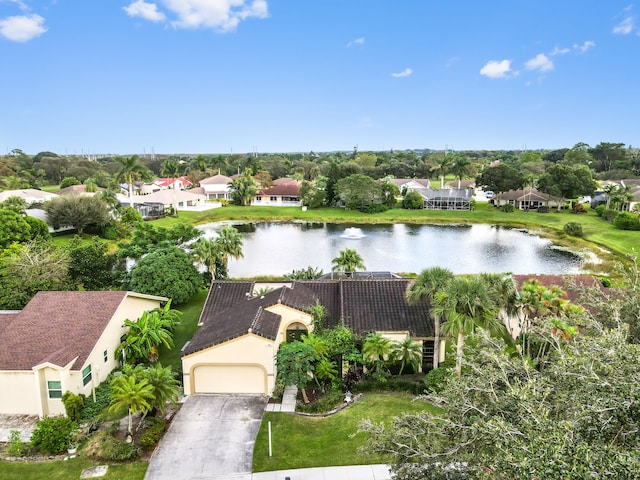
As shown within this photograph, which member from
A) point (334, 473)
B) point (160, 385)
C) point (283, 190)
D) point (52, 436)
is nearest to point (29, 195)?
point (283, 190)

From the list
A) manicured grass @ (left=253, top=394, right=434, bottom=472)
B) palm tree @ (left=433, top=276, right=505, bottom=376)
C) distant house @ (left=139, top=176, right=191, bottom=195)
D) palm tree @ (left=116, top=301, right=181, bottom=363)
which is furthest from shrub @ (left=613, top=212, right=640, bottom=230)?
distant house @ (left=139, top=176, right=191, bottom=195)

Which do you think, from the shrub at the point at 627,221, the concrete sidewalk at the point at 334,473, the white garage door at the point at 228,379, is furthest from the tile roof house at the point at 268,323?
the shrub at the point at 627,221

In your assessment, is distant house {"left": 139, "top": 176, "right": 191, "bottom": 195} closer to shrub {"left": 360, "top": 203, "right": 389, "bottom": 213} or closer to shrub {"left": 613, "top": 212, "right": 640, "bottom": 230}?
shrub {"left": 360, "top": 203, "right": 389, "bottom": 213}

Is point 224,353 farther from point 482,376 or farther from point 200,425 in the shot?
point 482,376

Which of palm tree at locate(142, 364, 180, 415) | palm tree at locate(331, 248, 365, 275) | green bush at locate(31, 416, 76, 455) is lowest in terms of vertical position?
green bush at locate(31, 416, 76, 455)

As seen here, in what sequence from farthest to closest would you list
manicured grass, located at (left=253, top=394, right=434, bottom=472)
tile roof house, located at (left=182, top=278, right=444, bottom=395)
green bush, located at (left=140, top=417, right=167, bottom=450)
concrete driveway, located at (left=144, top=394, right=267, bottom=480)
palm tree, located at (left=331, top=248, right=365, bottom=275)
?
1. palm tree, located at (left=331, top=248, right=365, bottom=275)
2. tile roof house, located at (left=182, top=278, right=444, bottom=395)
3. green bush, located at (left=140, top=417, right=167, bottom=450)
4. manicured grass, located at (left=253, top=394, right=434, bottom=472)
5. concrete driveway, located at (left=144, top=394, right=267, bottom=480)

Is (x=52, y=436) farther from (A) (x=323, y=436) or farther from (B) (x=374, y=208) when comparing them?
(B) (x=374, y=208)

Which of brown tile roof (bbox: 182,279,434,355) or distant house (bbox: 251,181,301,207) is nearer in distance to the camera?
brown tile roof (bbox: 182,279,434,355)
